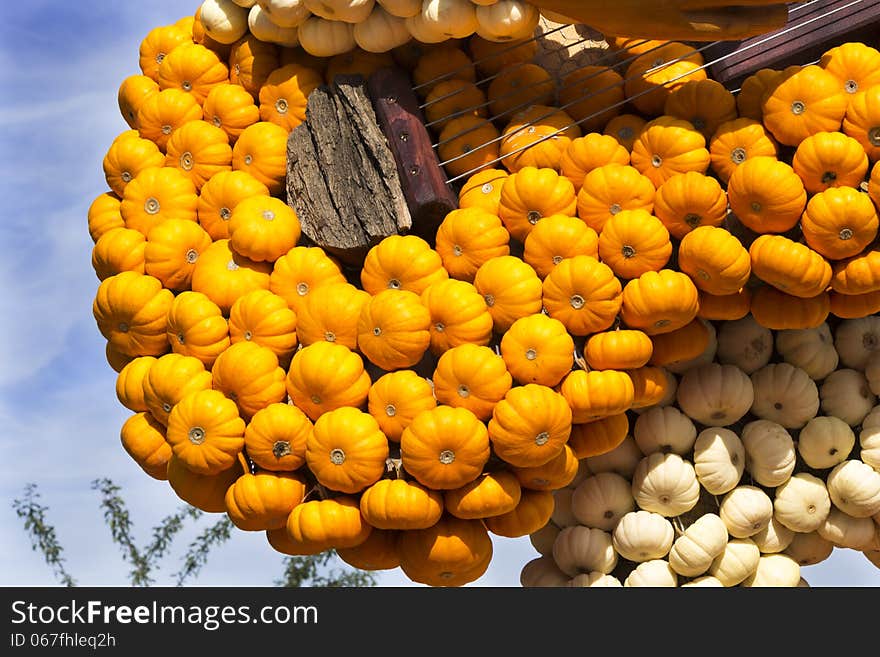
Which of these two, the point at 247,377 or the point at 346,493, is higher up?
the point at 247,377

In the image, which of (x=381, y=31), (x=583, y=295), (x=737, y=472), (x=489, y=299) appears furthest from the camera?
(x=737, y=472)

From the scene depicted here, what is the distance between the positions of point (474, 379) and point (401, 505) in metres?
0.73

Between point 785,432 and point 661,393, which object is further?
point 785,432

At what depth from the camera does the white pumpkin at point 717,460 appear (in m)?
8.05

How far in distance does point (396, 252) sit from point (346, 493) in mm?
1300

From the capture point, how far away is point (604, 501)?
8.12m

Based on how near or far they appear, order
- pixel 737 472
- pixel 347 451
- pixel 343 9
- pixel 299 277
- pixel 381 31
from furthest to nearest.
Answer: pixel 737 472, pixel 381 31, pixel 343 9, pixel 299 277, pixel 347 451

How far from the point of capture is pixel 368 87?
8.09m

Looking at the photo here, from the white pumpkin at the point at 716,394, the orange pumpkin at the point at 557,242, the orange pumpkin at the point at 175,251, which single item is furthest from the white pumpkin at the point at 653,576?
the orange pumpkin at the point at 175,251

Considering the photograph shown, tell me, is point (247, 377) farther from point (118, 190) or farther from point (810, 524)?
point (810, 524)

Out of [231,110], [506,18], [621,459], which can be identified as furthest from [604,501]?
[231,110]

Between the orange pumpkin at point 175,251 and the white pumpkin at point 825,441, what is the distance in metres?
3.67

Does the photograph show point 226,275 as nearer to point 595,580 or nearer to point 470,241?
point 470,241

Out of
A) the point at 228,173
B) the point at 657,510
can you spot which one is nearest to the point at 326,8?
the point at 228,173
